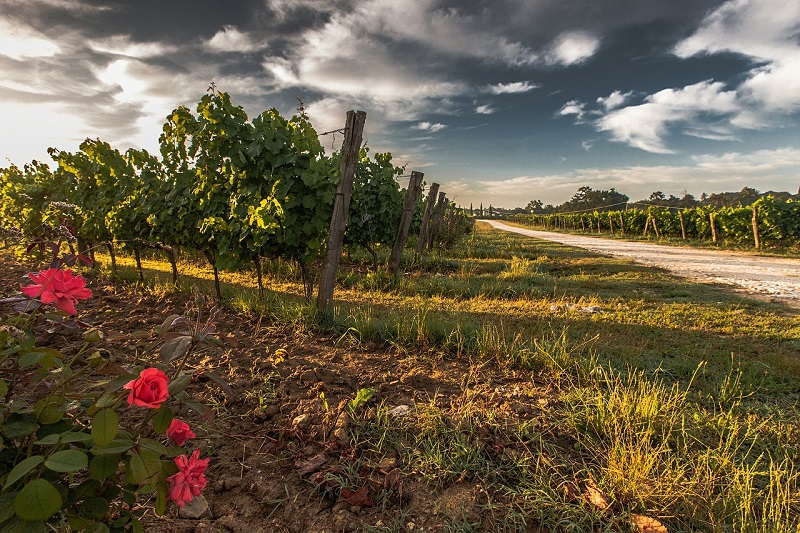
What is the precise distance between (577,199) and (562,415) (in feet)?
308

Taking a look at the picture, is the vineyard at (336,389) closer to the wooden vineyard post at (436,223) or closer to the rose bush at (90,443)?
the rose bush at (90,443)

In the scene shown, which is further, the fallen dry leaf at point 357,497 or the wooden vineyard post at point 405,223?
the wooden vineyard post at point 405,223

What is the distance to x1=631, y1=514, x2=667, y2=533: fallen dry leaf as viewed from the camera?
5.72 feet

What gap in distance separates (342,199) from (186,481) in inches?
153

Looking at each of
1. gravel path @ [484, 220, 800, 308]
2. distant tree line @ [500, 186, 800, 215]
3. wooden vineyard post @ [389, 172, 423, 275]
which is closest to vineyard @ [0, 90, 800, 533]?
→ gravel path @ [484, 220, 800, 308]

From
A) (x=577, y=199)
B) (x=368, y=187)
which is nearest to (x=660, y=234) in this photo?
(x=368, y=187)

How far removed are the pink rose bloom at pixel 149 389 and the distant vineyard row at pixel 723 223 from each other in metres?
21.8

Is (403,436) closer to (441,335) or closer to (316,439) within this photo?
(316,439)

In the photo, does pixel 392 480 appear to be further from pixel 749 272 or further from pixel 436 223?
pixel 436 223

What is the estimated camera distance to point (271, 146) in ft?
17.1

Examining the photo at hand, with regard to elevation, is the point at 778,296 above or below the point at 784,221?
below

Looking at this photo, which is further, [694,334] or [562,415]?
[694,334]

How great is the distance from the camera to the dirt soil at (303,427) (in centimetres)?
187

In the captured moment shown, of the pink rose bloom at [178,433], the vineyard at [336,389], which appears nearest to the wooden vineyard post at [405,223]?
the vineyard at [336,389]
